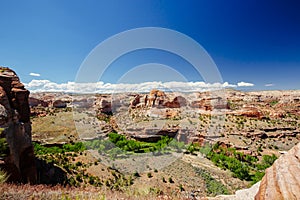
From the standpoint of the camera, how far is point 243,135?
90.9 feet

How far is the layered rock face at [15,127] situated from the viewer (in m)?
7.73

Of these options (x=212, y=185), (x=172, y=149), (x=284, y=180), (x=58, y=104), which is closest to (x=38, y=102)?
(x=58, y=104)

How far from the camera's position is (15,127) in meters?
8.78

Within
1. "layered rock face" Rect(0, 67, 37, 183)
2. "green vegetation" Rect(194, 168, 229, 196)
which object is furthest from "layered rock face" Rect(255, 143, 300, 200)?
"green vegetation" Rect(194, 168, 229, 196)

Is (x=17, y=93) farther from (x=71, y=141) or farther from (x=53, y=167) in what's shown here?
(x=71, y=141)

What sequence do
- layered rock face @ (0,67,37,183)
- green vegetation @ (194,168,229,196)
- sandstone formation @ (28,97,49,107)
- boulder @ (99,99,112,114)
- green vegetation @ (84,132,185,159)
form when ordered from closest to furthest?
layered rock face @ (0,67,37,183) → green vegetation @ (194,168,229,196) → green vegetation @ (84,132,185,159) → boulder @ (99,99,112,114) → sandstone formation @ (28,97,49,107)

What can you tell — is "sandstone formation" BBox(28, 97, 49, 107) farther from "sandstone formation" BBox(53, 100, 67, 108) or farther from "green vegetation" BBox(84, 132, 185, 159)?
"green vegetation" BBox(84, 132, 185, 159)

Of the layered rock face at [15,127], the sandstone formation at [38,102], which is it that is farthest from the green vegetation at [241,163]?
the sandstone formation at [38,102]

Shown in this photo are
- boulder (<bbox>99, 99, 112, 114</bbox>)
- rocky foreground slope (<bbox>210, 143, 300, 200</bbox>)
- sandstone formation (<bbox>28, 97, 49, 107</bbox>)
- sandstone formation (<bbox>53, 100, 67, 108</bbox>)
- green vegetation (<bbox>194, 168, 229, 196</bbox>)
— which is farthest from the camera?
sandstone formation (<bbox>53, 100, 67, 108</bbox>)

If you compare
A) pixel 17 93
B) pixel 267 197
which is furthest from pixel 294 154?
pixel 17 93

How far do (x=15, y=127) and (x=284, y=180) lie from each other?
1025cm

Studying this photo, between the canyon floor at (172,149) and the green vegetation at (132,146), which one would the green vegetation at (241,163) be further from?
the green vegetation at (132,146)

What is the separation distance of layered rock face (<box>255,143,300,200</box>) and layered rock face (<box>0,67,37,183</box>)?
832 cm

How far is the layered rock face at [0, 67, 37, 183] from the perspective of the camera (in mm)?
7734
